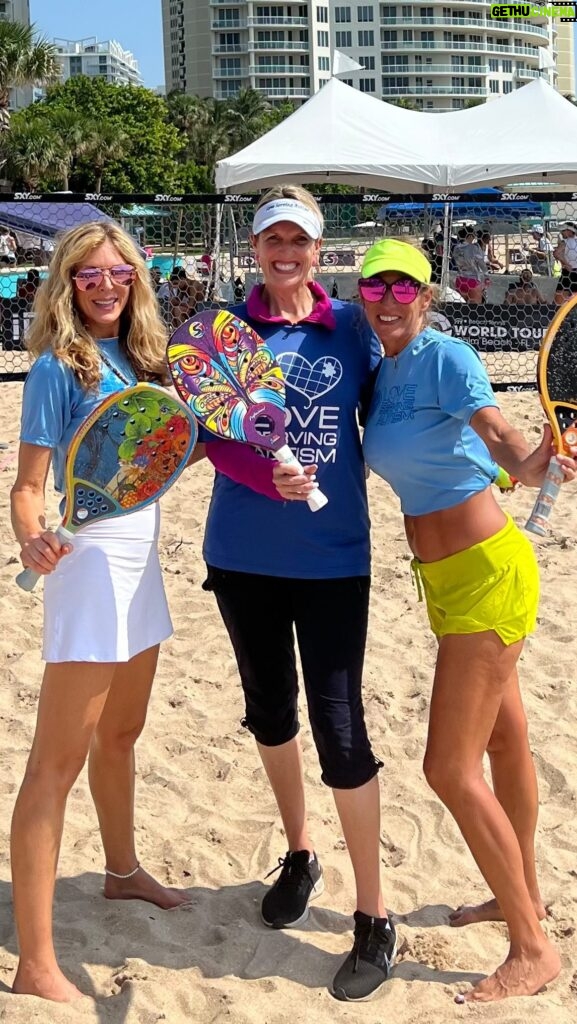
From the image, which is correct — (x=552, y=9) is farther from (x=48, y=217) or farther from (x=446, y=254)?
(x=48, y=217)

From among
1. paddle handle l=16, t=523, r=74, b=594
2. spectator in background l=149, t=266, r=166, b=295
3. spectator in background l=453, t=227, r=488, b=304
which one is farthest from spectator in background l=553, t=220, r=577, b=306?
paddle handle l=16, t=523, r=74, b=594

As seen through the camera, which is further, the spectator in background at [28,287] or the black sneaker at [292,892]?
the spectator in background at [28,287]

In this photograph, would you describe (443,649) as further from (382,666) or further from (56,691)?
(382,666)

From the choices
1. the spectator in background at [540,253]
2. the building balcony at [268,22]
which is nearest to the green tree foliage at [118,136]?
the spectator in background at [540,253]

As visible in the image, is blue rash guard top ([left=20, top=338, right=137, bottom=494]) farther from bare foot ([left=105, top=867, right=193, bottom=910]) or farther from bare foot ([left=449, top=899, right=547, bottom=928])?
bare foot ([left=449, top=899, right=547, bottom=928])

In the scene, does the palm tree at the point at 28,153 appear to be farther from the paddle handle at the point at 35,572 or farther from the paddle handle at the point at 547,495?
the paddle handle at the point at 547,495

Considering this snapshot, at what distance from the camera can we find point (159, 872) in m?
3.08

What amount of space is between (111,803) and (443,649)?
1.02m

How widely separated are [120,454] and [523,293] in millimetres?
9171

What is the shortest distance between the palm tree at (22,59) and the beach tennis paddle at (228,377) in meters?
40.6

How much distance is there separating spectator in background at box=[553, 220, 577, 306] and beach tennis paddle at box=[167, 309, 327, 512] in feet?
29.6

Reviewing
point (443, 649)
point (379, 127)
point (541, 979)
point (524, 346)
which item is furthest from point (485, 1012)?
point (379, 127)

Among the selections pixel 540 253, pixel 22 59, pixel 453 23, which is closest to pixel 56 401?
pixel 540 253

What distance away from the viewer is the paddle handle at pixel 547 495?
214 cm
